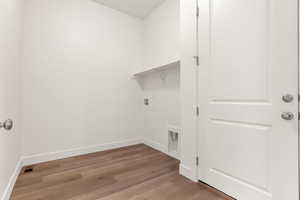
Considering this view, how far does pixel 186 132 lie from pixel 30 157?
2.40m

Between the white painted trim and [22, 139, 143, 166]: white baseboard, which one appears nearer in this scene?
the white painted trim

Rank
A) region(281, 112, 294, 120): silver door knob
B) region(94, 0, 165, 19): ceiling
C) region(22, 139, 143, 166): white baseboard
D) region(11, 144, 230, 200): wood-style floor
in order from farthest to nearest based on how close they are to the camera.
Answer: region(94, 0, 165, 19): ceiling < region(22, 139, 143, 166): white baseboard < region(11, 144, 230, 200): wood-style floor < region(281, 112, 294, 120): silver door knob

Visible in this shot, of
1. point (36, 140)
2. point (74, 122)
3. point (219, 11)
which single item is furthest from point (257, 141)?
point (36, 140)

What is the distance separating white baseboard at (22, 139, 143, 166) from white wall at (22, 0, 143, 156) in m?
0.06

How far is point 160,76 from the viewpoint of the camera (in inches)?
112

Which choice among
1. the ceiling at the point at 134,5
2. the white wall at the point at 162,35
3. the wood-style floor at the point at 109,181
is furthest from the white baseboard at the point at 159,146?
the ceiling at the point at 134,5

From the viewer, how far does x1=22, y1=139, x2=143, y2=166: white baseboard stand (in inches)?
88.4

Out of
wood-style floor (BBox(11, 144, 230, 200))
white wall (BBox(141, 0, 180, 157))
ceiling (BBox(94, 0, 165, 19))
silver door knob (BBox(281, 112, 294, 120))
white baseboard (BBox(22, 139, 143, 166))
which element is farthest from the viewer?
ceiling (BBox(94, 0, 165, 19))

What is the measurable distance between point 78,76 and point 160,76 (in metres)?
1.52

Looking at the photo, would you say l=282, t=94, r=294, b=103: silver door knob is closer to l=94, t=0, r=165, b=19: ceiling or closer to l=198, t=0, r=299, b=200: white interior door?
l=198, t=0, r=299, b=200: white interior door

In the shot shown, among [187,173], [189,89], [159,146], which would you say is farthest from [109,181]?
[189,89]

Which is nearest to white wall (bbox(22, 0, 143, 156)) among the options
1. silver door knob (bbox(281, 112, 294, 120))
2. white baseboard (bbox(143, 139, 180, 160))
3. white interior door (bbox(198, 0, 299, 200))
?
white baseboard (bbox(143, 139, 180, 160))

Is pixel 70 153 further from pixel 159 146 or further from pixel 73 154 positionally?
pixel 159 146

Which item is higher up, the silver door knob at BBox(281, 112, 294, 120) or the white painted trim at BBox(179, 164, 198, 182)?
the silver door knob at BBox(281, 112, 294, 120)
